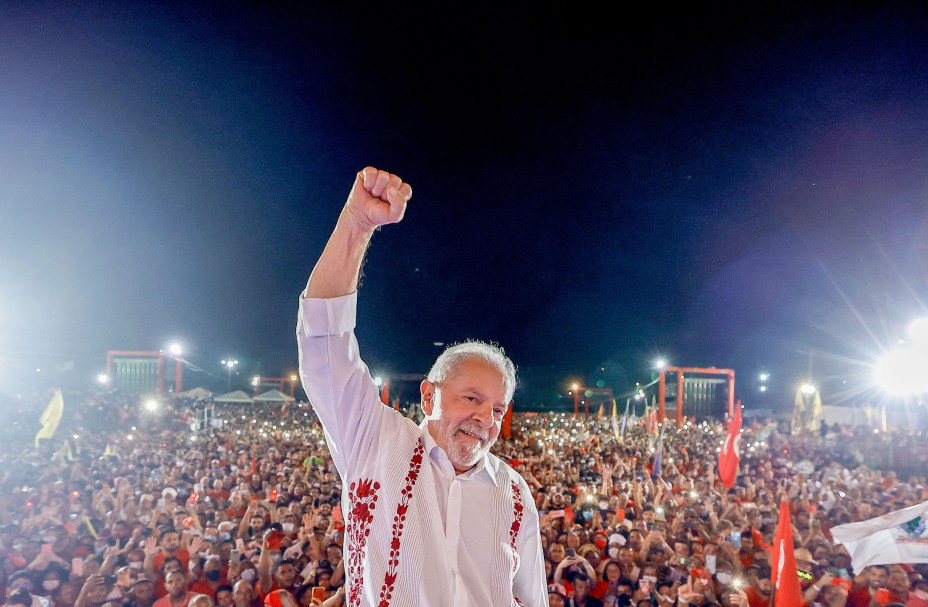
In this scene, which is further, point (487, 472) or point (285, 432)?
point (285, 432)

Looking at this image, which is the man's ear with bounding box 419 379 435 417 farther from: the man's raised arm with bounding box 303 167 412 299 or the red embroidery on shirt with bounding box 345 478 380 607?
the man's raised arm with bounding box 303 167 412 299

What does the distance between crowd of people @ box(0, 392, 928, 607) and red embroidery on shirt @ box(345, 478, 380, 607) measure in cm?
15

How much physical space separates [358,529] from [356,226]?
3.06 ft

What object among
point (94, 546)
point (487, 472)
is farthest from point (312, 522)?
point (487, 472)

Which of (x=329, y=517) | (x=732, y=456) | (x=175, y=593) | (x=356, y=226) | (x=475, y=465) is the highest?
(x=732, y=456)

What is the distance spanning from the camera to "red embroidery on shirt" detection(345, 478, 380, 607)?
6.49ft

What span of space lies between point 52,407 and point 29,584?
12.1 meters

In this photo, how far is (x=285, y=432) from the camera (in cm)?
2692

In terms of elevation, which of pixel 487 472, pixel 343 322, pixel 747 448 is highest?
pixel 747 448

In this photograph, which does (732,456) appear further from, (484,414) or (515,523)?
(484,414)

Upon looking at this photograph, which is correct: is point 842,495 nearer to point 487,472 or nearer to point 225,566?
point 225,566

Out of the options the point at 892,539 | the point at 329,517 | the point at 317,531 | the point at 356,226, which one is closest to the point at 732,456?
the point at 892,539

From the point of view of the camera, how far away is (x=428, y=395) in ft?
7.46

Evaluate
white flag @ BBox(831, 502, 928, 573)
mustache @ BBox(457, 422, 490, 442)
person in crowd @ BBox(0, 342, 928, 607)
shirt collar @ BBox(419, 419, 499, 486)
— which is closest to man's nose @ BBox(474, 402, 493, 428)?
mustache @ BBox(457, 422, 490, 442)
